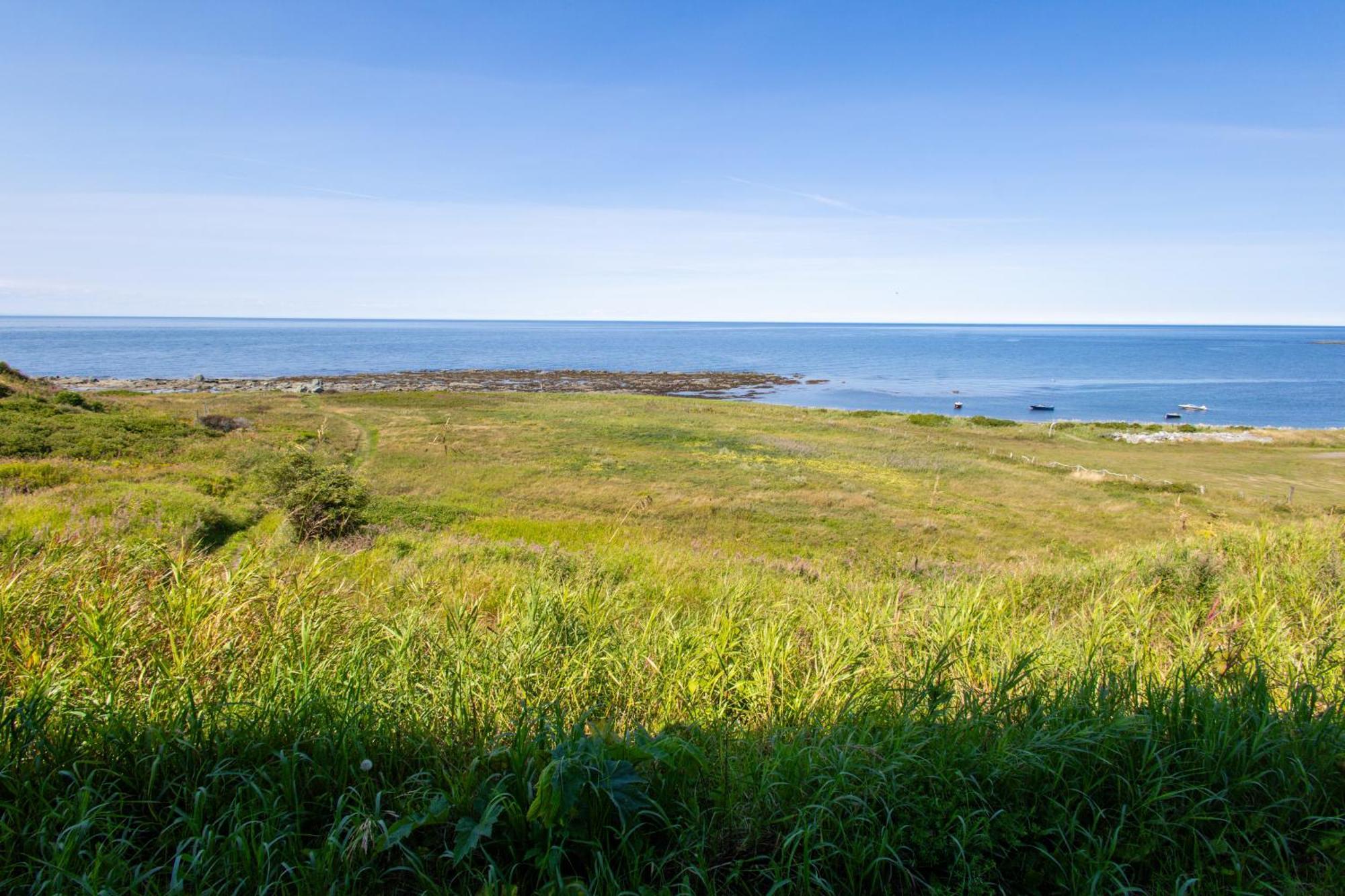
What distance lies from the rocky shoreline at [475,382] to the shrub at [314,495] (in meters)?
57.6

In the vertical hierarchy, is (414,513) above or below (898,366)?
below

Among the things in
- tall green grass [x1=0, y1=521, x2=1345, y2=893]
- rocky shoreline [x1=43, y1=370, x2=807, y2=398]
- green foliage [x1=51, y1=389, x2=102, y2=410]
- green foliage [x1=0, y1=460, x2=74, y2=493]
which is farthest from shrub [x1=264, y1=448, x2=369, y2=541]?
rocky shoreline [x1=43, y1=370, x2=807, y2=398]

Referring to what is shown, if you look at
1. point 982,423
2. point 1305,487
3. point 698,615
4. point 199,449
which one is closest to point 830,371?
point 982,423

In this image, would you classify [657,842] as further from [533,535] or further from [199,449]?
[199,449]

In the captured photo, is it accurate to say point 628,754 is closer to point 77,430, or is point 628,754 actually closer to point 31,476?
point 31,476

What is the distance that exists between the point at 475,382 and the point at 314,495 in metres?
72.7

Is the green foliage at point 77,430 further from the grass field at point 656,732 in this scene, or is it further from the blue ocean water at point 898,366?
the blue ocean water at point 898,366

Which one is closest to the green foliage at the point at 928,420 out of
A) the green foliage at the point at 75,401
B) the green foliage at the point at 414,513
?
the green foliage at the point at 414,513

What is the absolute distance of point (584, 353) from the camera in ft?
506

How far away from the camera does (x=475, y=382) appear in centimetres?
8700

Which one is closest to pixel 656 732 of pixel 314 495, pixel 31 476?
pixel 314 495

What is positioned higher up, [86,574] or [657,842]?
[86,574]

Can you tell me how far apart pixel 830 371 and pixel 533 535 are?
107 m

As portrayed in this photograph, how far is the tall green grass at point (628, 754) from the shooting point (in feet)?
8.87
